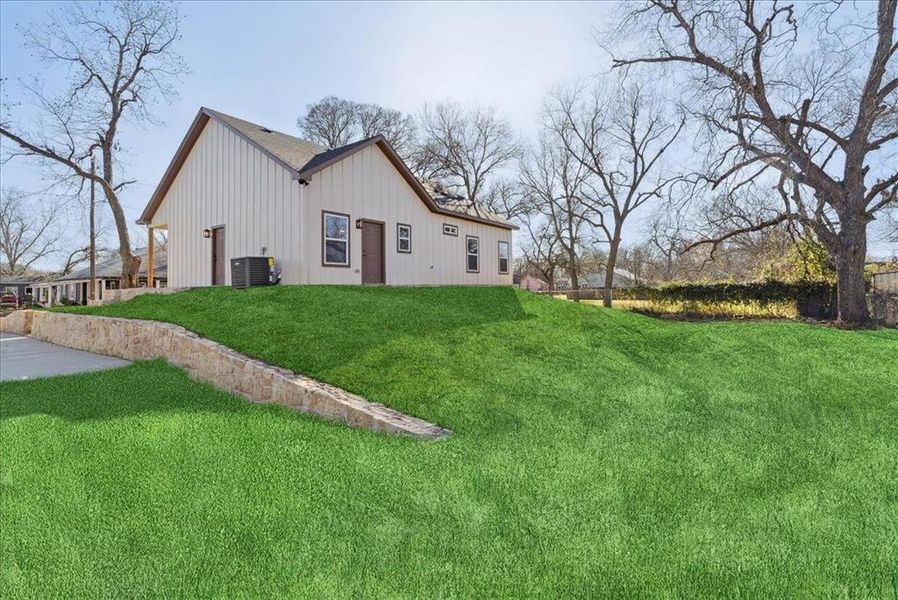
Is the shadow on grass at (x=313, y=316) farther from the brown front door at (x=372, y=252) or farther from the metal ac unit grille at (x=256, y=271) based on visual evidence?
the brown front door at (x=372, y=252)

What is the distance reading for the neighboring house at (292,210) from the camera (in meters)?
11.1

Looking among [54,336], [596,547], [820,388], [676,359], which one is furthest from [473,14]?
[54,336]

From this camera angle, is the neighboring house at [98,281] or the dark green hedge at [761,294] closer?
the dark green hedge at [761,294]

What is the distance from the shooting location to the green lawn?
2.11 meters

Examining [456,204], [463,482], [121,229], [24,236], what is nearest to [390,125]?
[456,204]

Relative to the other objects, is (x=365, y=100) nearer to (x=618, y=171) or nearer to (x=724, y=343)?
(x=618, y=171)

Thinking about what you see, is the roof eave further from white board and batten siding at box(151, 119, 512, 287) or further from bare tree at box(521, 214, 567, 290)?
bare tree at box(521, 214, 567, 290)

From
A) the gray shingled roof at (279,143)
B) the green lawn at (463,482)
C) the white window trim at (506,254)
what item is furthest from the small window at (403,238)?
the green lawn at (463,482)

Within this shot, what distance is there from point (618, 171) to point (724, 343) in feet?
64.1

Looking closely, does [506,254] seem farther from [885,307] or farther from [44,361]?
[44,361]

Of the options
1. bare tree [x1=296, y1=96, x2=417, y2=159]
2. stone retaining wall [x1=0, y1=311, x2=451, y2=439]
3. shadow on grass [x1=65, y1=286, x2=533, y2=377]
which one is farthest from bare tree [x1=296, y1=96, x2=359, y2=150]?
stone retaining wall [x1=0, y1=311, x2=451, y2=439]

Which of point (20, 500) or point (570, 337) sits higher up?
point (570, 337)

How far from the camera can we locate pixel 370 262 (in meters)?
12.8

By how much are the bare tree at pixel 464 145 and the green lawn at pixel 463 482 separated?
25422 mm
